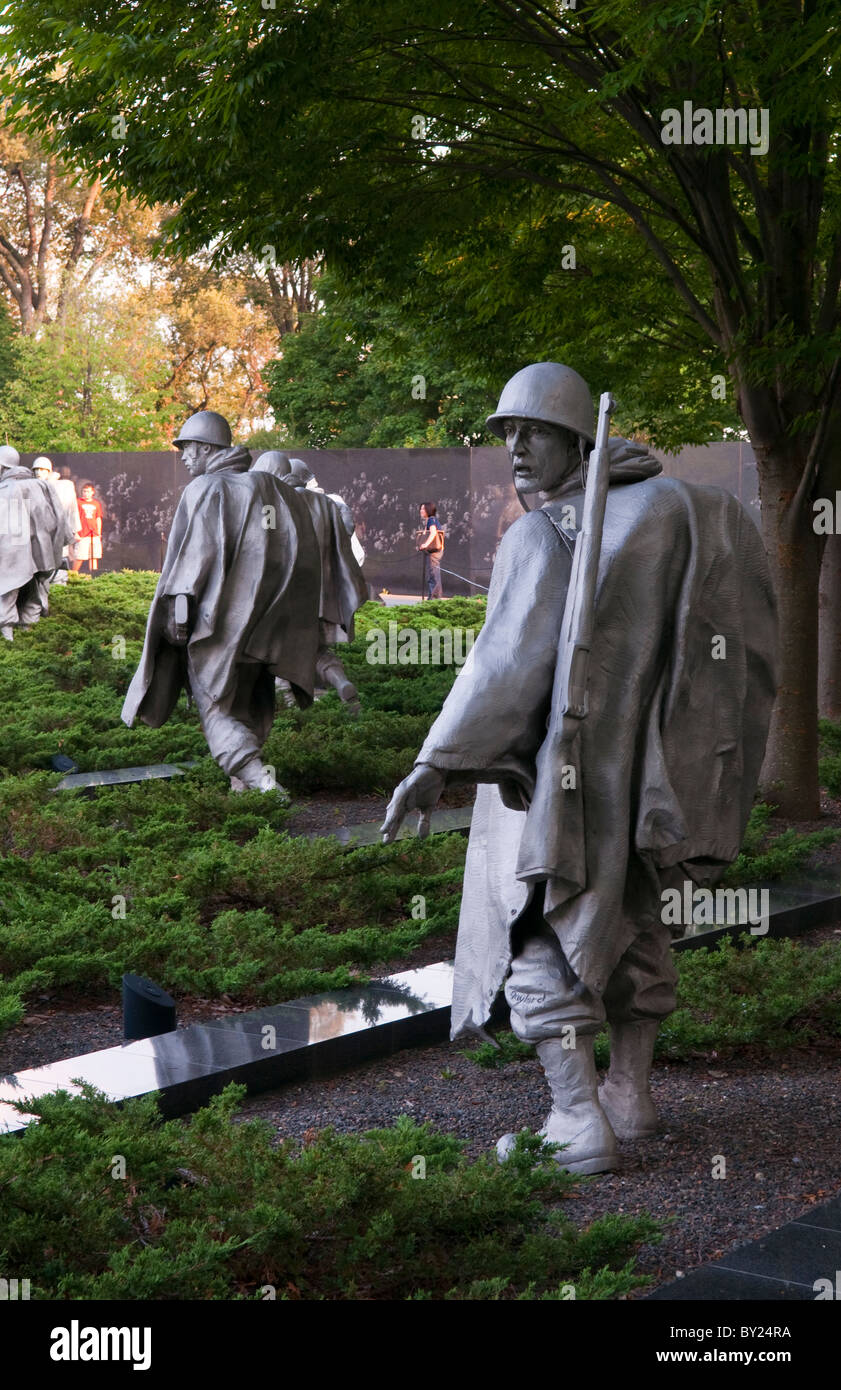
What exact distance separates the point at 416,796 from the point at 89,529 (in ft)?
98.6

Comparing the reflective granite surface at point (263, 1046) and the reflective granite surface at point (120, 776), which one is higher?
the reflective granite surface at point (263, 1046)

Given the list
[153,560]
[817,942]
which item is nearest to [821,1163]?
[817,942]

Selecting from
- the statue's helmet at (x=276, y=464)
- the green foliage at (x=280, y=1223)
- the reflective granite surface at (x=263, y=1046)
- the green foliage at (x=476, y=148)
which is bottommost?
the reflective granite surface at (x=263, y=1046)

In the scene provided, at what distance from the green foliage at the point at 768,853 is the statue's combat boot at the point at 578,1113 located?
138 inches

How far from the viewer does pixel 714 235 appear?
9.33 m

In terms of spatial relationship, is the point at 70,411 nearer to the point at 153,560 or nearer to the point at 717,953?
the point at 153,560

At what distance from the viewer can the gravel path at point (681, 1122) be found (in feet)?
13.4

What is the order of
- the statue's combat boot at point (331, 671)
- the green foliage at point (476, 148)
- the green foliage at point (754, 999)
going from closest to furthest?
the green foliage at point (754, 999)
the green foliage at point (476, 148)
the statue's combat boot at point (331, 671)

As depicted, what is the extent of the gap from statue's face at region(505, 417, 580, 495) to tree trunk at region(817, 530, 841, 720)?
34.0 feet

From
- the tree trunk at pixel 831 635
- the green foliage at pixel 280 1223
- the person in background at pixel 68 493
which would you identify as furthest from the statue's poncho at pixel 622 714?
the person in background at pixel 68 493

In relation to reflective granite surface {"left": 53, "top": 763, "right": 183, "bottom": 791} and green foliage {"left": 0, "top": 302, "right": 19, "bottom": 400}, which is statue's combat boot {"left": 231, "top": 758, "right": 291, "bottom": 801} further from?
green foliage {"left": 0, "top": 302, "right": 19, "bottom": 400}

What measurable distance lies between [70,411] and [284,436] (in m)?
5.51

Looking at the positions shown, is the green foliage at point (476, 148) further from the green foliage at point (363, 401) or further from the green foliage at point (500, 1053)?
the green foliage at point (363, 401)

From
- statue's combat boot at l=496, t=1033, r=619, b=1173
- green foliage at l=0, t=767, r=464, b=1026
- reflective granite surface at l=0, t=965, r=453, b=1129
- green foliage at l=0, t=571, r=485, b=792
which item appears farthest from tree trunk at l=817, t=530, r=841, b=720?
statue's combat boot at l=496, t=1033, r=619, b=1173
